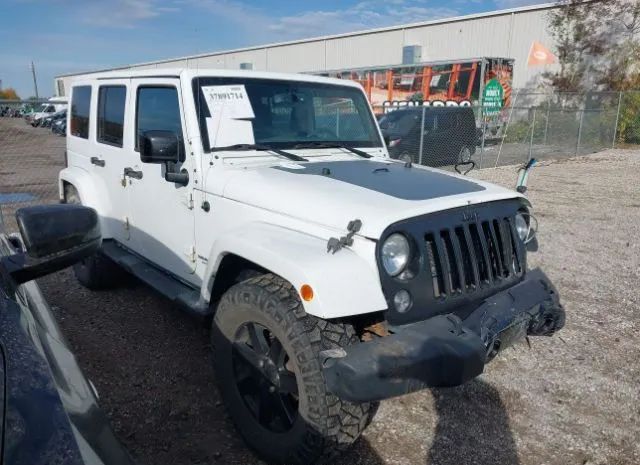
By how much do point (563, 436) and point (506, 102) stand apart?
63.0 feet

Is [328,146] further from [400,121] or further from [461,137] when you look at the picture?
[461,137]

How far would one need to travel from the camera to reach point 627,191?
1123 centimetres

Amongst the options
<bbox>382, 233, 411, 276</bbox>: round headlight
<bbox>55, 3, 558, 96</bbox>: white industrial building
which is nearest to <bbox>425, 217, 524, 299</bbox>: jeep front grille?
<bbox>382, 233, 411, 276</bbox>: round headlight

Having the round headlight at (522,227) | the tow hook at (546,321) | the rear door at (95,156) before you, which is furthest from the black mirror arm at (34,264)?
the rear door at (95,156)

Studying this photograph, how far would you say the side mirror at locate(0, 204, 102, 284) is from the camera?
169 cm

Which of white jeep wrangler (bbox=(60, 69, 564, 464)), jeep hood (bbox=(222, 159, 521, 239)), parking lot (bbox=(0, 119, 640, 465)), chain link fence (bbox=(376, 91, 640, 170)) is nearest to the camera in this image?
white jeep wrangler (bbox=(60, 69, 564, 464))

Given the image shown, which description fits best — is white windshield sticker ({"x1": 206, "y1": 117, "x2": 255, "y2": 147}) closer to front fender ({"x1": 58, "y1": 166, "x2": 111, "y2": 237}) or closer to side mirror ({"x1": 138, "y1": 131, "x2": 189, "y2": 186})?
side mirror ({"x1": 138, "y1": 131, "x2": 189, "y2": 186})

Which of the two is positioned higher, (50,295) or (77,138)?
(77,138)

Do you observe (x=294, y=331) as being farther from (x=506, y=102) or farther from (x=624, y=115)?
(x=624, y=115)

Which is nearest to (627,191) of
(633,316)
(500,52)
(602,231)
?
(602,231)

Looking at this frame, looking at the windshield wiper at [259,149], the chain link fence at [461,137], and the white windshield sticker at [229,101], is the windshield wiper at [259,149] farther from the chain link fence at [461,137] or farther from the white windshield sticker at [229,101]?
the chain link fence at [461,137]

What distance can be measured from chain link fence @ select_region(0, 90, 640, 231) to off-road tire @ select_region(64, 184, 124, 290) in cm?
299

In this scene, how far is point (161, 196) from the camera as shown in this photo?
153 inches

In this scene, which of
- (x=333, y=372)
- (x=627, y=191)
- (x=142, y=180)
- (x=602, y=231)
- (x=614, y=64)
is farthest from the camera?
(x=614, y=64)
